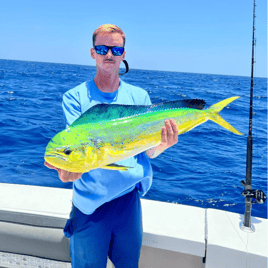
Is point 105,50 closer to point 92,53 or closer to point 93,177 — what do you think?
point 92,53

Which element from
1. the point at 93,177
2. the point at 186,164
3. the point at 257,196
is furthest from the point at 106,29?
the point at 186,164

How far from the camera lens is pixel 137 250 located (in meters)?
1.89

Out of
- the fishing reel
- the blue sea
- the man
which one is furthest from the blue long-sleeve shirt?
the blue sea

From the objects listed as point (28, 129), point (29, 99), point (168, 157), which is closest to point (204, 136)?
point (168, 157)

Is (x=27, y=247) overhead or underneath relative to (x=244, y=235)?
underneath

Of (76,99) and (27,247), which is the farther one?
(27,247)

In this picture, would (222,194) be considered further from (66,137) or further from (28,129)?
(28,129)

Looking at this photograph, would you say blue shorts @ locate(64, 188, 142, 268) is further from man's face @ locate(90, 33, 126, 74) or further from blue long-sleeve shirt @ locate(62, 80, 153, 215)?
man's face @ locate(90, 33, 126, 74)

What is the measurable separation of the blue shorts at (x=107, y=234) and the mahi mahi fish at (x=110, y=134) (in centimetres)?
57

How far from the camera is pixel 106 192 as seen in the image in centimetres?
172

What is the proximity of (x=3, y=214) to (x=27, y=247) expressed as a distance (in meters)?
0.35

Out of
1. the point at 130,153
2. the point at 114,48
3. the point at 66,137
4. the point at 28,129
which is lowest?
the point at 28,129

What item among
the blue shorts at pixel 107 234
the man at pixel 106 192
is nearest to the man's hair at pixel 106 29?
the man at pixel 106 192

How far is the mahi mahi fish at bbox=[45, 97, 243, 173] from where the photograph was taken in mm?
1288
